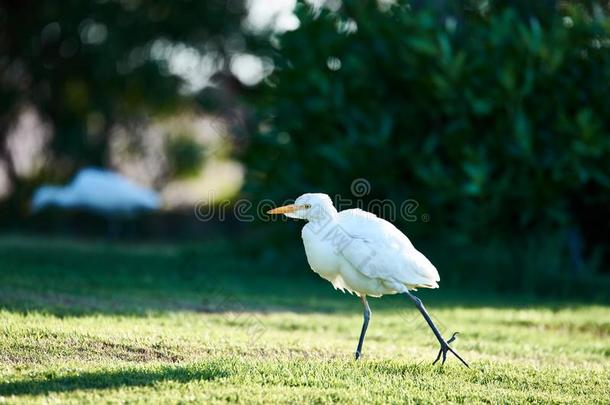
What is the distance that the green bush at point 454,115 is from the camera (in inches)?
479

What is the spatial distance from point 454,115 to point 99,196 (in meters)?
7.39

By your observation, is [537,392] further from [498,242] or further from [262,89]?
[262,89]

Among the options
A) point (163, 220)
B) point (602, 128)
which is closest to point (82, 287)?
point (602, 128)

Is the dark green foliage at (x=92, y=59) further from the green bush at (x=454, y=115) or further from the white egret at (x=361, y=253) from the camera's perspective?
the white egret at (x=361, y=253)

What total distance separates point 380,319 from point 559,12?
694 centimetres

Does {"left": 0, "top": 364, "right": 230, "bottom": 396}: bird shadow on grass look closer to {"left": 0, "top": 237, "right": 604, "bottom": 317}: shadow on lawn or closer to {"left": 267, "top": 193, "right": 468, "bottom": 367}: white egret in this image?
{"left": 267, "top": 193, "right": 468, "bottom": 367}: white egret

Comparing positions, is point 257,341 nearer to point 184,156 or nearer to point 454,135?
point 454,135

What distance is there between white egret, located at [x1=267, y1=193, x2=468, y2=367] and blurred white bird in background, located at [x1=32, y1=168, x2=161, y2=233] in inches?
420

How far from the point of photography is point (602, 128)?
1219cm

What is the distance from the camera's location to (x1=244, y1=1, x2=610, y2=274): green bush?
12172 mm

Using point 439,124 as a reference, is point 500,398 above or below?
below

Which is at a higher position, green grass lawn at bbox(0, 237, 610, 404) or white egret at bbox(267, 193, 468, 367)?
white egret at bbox(267, 193, 468, 367)

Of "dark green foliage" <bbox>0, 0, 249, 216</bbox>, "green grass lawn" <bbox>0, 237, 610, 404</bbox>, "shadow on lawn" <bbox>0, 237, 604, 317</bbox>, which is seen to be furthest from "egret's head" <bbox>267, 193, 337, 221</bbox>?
"dark green foliage" <bbox>0, 0, 249, 216</bbox>

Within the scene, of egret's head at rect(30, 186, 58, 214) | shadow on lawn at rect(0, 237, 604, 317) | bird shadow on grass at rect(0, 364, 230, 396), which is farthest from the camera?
egret's head at rect(30, 186, 58, 214)
